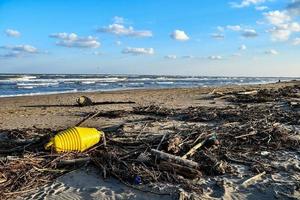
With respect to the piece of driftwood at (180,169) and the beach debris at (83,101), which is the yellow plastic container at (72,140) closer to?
the piece of driftwood at (180,169)

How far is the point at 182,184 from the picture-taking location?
217 inches

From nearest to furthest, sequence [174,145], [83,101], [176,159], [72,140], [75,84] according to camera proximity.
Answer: [176,159] → [72,140] → [174,145] → [83,101] → [75,84]

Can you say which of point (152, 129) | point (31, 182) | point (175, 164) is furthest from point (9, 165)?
point (152, 129)

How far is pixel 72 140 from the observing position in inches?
262

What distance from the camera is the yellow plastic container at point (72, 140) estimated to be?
6566mm

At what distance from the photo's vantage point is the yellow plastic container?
657cm

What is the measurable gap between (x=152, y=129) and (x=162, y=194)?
453cm

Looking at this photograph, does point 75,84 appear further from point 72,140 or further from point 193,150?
point 193,150

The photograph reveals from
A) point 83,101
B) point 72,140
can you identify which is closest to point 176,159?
point 72,140

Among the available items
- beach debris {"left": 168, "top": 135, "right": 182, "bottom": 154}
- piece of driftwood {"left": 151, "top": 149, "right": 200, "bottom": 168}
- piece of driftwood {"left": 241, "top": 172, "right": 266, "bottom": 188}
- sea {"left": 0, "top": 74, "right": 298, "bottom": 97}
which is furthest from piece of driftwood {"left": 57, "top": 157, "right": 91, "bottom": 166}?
sea {"left": 0, "top": 74, "right": 298, "bottom": 97}

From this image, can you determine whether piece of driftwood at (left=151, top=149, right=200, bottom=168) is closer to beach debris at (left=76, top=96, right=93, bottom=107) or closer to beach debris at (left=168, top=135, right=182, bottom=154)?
beach debris at (left=168, top=135, right=182, bottom=154)

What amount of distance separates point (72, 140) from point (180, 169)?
189cm

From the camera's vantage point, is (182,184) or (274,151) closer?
(182,184)

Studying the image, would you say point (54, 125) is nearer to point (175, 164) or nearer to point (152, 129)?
point (152, 129)
